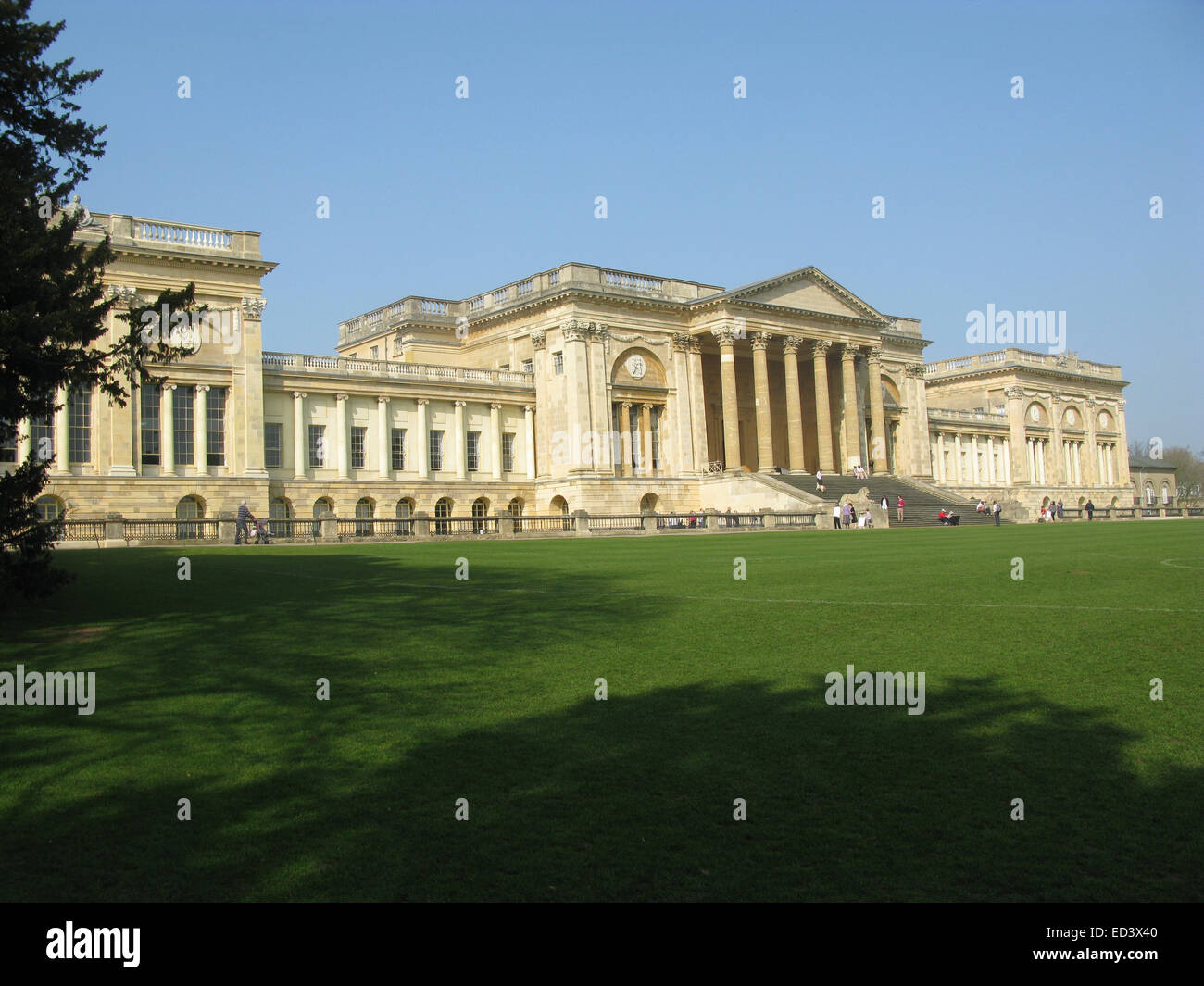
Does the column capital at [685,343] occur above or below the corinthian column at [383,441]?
above

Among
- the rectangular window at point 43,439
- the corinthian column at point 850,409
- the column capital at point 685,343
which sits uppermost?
the column capital at point 685,343

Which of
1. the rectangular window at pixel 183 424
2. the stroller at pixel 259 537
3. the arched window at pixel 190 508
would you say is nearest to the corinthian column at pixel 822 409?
the arched window at pixel 190 508

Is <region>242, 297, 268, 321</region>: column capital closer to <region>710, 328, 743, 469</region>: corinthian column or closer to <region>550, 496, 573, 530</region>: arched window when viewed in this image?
<region>550, 496, 573, 530</region>: arched window

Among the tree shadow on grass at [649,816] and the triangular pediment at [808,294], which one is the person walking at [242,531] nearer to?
the tree shadow on grass at [649,816]

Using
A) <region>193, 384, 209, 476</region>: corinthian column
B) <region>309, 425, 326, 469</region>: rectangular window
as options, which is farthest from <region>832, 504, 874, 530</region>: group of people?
<region>193, 384, 209, 476</region>: corinthian column

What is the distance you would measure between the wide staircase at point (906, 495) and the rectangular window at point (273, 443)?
29737 mm

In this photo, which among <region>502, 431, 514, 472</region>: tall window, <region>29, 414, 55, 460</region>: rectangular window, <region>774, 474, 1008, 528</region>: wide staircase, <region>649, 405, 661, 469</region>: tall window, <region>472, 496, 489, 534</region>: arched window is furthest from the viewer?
<region>649, 405, 661, 469</region>: tall window

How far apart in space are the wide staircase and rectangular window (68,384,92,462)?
3866 cm

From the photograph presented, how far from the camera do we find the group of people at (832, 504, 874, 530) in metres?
54.7

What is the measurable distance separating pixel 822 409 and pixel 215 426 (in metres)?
39.7

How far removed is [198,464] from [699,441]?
1268 inches

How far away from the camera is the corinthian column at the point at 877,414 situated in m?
76.6
